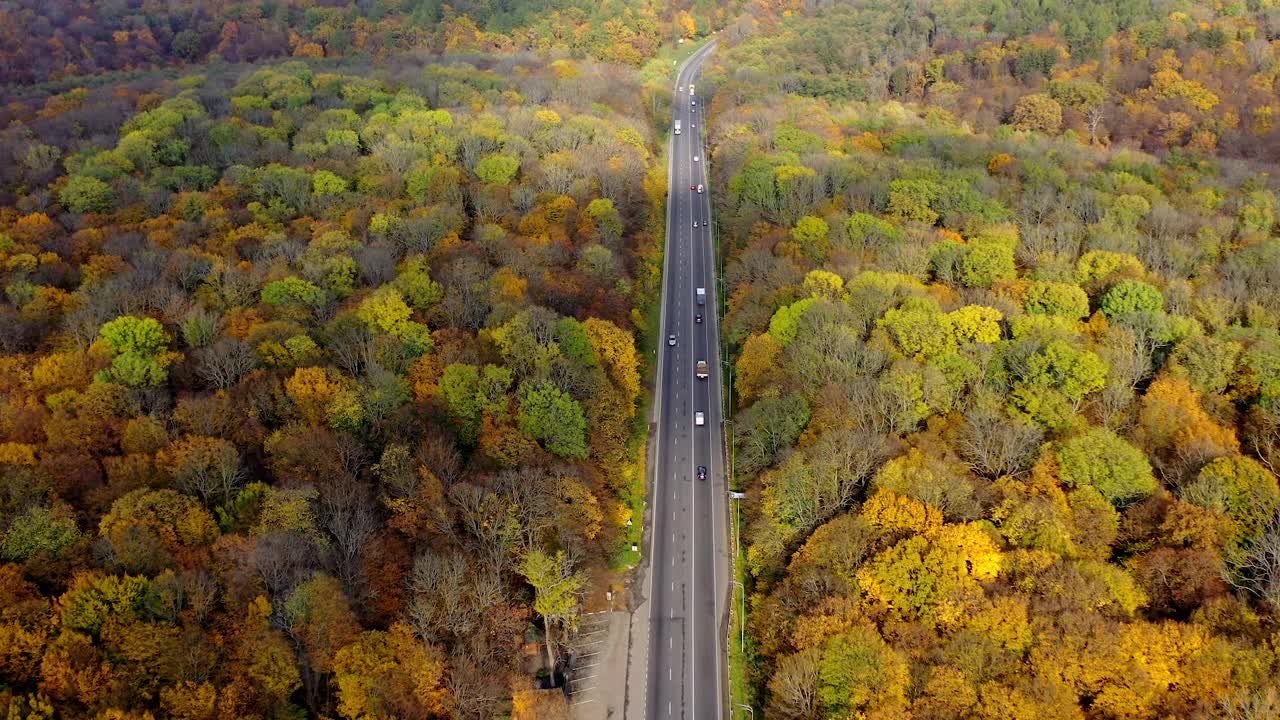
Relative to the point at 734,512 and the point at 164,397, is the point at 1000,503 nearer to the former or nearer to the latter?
the point at 734,512

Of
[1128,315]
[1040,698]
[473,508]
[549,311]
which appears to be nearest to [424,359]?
[549,311]

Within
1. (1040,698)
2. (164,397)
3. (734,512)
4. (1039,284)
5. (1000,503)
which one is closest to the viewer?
(1040,698)

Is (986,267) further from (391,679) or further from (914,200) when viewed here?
(391,679)

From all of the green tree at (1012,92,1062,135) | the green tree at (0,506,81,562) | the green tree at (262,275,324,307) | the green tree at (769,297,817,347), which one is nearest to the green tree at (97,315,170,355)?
the green tree at (262,275,324,307)

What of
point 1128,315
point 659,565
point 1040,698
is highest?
point 1128,315

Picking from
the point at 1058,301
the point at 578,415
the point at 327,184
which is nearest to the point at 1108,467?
the point at 1058,301
